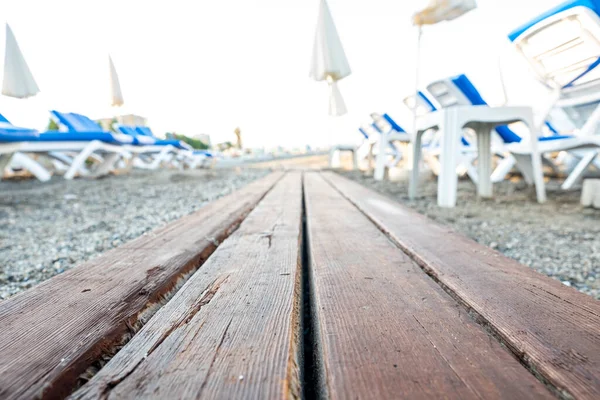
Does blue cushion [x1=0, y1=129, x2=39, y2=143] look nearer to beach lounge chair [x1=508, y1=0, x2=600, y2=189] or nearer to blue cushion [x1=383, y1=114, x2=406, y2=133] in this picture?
beach lounge chair [x1=508, y1=0, x2=600, y2=189]

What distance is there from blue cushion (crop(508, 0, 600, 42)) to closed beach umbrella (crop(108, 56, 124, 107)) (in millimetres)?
9285

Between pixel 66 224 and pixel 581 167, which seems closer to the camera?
pixel 66 224

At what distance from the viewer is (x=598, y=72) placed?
10.4 ft

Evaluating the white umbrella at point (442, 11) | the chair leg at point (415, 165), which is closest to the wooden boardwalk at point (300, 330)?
the chair leg at point (415, 165)

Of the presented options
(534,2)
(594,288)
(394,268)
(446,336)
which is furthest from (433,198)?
(534,2)

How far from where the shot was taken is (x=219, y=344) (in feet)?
1.47

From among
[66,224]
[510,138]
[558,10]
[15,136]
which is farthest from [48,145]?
[558,10]

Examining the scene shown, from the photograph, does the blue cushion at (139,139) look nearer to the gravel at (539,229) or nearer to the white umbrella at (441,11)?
the white umbrella at (441,11)

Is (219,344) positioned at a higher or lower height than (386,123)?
lower

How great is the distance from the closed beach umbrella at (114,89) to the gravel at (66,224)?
601 cm

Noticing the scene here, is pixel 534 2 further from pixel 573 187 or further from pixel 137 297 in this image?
pixel 137 297

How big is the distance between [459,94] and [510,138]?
0.85 meters

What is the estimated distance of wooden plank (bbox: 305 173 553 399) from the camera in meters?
0.36

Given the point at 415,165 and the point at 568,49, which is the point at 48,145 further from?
the point at 568,49
